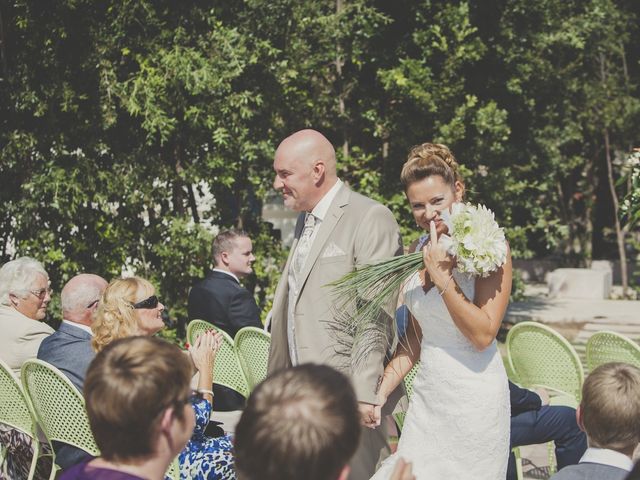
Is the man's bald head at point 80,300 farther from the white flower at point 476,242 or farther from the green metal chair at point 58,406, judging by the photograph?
the white flower at point 476,242

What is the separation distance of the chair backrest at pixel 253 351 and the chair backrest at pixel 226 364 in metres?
0.26

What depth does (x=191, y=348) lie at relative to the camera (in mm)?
3891

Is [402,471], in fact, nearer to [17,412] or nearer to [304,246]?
[304,246]

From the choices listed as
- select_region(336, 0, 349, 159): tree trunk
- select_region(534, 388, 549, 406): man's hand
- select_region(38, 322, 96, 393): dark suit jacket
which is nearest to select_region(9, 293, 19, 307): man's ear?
select_region(38, 322, 96, 393): dark suit jacket

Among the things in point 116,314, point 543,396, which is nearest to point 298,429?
point 116,314

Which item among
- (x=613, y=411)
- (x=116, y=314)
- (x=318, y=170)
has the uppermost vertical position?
(x=318, y=170)

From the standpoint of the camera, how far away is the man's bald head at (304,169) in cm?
369

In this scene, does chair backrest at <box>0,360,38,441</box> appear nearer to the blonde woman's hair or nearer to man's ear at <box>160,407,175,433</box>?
the blonde woman's hair

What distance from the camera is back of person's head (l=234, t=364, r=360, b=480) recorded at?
1.84m

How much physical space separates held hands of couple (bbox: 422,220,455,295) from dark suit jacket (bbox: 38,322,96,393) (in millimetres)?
1849

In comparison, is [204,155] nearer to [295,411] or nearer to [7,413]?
[7,413]

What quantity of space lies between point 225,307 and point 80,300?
5.63 feet

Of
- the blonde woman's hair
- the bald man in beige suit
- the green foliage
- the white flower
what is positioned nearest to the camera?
the white flower

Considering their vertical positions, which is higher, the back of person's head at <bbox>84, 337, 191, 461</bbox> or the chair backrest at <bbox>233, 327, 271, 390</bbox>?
the back of person's head at <bbox>84, 337, 191, 461</bbox>
